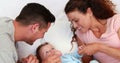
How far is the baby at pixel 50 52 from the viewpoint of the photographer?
1879 mm

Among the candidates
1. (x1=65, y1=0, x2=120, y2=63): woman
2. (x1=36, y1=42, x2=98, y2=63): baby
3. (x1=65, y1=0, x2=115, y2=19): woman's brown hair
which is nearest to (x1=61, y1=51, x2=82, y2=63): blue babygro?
(x1=36, y1=42, x2=98, y2=63): baby

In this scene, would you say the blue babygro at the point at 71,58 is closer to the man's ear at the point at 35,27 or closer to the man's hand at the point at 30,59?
the man's hand at the point at 30,59

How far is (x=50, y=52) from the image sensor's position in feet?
6.15

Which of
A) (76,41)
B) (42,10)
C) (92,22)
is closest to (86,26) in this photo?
(92,22)

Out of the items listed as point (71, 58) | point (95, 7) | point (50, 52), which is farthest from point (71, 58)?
point (95, 7)

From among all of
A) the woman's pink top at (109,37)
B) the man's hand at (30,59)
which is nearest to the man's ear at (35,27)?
the man's hand at (30,59)

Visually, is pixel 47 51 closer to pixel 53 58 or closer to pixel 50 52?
pixel 50 52

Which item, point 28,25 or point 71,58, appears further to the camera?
point 71,58

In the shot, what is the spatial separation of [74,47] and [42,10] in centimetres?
44

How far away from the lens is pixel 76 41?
79.4 inches

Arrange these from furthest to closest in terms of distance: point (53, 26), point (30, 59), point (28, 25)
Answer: point (53, 26) < point (30, 59) < point (28, 25)

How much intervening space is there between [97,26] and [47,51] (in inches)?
15.6

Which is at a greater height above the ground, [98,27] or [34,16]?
[34,16]

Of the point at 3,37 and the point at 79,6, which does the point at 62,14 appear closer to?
the point at 79,6
